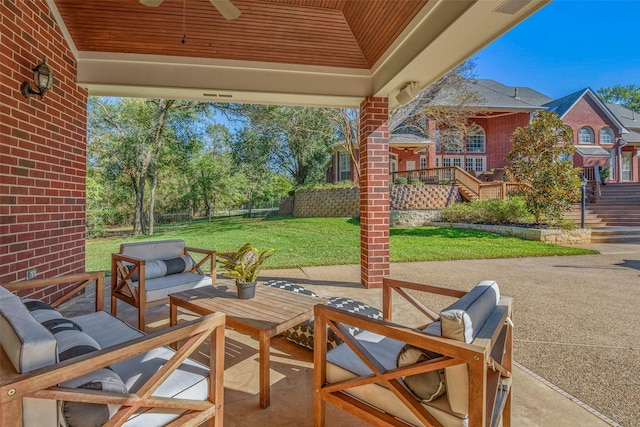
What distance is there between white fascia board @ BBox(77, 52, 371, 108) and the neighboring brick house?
1274 cm

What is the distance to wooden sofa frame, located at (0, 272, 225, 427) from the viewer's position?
42.1 inches

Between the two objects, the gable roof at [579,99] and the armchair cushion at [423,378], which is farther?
the gable roof at [579,99]

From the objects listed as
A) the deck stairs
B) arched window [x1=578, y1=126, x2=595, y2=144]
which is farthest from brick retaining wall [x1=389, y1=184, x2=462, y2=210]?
arched window [x1=578, y1=126, x2=595, y2=144]

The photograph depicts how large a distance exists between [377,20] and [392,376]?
3.80 m

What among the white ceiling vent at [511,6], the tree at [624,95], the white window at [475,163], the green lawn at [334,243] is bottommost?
the green lawn at [334,243]

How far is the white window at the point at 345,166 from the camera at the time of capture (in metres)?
17.0

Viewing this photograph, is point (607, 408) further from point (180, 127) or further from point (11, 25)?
point (180, 127)

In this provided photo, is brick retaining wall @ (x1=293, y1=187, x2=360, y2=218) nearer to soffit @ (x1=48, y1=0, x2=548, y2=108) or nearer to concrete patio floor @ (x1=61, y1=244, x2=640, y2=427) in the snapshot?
concrete patio floor @ (x1=61, y1=244, x2=640, y2=427)

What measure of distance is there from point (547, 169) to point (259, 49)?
A: 9127mm

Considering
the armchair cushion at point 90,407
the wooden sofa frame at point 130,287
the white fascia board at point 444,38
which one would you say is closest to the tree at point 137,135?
the wooden sofa frame at point 130,287

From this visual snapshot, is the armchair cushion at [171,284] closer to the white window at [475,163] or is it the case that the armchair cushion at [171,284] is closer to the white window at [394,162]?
the white window at [394,162]

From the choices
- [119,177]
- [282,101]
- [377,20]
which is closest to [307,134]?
[119,177]

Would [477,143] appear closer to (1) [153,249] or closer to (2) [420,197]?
(2) [420,197]

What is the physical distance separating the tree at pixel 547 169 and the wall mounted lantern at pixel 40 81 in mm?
11132
